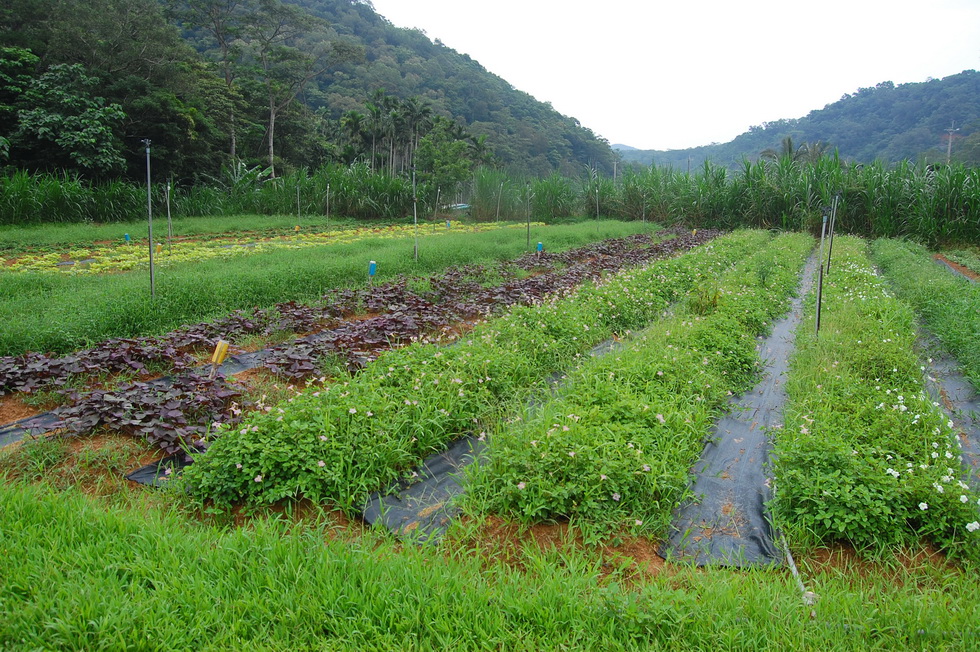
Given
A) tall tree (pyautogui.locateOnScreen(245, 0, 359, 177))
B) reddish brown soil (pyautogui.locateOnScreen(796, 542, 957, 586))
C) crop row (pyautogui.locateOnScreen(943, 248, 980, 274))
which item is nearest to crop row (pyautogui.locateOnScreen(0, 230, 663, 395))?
reddish brown soil (pyautogui.locateOnScreen(796, 542, 957, 586))

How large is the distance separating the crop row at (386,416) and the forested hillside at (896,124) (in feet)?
96.7

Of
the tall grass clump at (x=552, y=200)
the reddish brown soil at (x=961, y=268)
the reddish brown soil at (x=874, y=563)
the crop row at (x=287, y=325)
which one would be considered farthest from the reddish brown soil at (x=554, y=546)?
the tall grass clump at (x=552, y=200)

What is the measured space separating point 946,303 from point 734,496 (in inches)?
222

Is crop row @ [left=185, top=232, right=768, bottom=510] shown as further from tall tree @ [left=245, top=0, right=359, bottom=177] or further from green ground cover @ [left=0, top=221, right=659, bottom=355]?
tall tree @ [left=245, top=0, right=359, bottom=177]

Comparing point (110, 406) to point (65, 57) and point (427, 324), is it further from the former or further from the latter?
point (65, 57)

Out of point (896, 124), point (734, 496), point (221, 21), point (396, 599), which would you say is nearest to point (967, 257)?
point (734, 496)

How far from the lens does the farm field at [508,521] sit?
6.85 ft

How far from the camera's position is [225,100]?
24562 mm

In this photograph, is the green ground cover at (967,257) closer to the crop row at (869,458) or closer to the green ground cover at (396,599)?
the crop row at (869,458)

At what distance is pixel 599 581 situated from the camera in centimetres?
252

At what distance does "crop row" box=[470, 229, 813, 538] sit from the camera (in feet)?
9.49

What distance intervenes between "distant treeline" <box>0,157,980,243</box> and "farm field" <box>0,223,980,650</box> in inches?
456

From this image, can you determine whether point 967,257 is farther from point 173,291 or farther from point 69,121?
point 69,121

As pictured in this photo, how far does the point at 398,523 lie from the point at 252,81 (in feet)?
101
